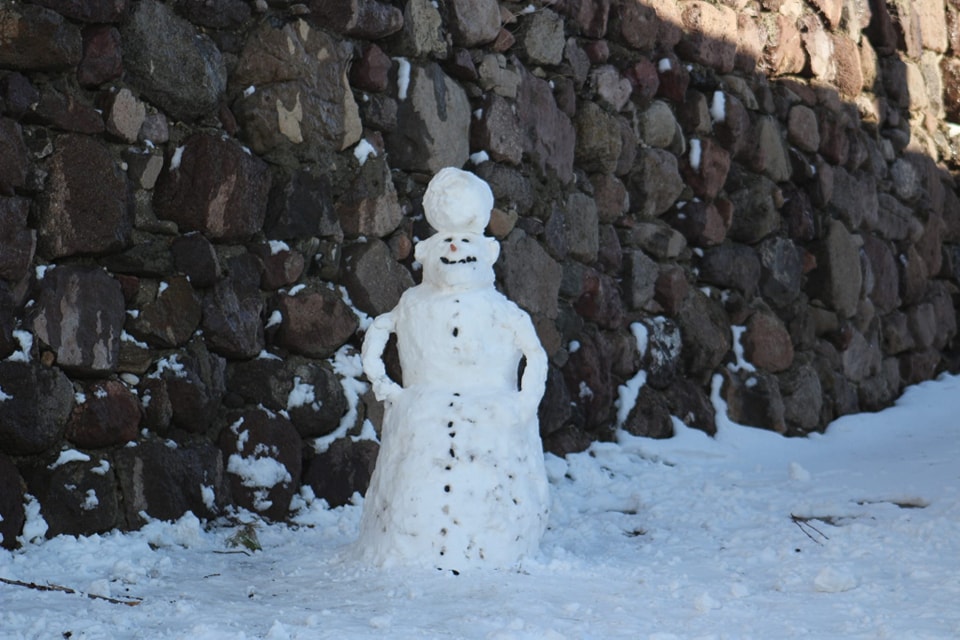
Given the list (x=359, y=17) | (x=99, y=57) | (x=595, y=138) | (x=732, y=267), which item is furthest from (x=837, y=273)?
(x=99, y=57)

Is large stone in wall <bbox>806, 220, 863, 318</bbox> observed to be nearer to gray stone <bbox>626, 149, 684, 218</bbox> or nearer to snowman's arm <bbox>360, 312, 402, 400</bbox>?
gray stone <bbox>626, 149, 684, 218</bbox>

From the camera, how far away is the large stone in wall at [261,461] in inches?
149

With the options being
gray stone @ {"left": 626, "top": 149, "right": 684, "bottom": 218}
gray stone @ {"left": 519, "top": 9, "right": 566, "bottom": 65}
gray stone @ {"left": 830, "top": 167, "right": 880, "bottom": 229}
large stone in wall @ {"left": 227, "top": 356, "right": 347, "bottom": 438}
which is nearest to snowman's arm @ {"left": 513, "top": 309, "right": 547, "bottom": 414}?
large stone in wall @ {"left": 227, "top": 356, "right": 347, "bottom": 438}

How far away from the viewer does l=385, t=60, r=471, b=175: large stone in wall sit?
4.37 metres

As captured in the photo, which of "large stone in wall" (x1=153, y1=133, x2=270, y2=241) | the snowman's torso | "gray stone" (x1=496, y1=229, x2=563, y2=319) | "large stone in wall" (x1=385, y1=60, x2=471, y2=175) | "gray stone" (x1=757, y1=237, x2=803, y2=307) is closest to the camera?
the snowman's torso

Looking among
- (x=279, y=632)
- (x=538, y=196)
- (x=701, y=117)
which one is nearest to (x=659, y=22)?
(x=701, y=117)

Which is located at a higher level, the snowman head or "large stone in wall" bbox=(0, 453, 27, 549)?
the snowman head

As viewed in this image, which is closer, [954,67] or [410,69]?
[410,69]

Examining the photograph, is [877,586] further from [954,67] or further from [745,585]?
[954,67]

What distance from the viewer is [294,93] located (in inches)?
156

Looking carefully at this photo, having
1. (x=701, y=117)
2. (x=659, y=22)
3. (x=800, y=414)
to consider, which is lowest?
(x=800, y=414)

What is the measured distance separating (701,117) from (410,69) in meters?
1.96

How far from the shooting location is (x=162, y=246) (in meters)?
3.62

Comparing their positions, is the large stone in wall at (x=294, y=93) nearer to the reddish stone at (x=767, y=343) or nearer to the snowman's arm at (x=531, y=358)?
the snowman's arm at (x=531, y=358)
